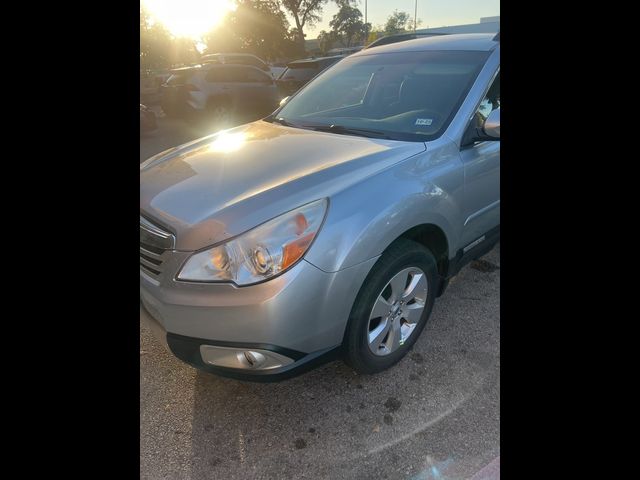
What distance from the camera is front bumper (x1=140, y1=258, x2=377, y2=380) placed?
165 centimetres

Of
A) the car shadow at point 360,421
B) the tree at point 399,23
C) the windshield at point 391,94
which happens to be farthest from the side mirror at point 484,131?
the tree at point 399,23

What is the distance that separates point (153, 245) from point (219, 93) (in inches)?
354

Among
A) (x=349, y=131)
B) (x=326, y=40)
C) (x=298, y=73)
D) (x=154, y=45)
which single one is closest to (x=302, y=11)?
(x=326, y=40)

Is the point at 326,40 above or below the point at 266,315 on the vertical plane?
above

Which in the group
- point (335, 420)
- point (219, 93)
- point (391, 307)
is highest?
point (219, 93)

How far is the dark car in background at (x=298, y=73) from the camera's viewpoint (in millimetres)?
10455

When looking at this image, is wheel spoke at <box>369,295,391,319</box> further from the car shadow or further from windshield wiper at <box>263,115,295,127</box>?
windshield wiper at <box>263,115,295,127</box>

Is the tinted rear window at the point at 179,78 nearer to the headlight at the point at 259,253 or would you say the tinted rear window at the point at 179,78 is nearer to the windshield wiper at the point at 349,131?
the windshield wiper at the point at 349,131

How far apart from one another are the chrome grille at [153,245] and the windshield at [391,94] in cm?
132

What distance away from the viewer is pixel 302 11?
30.1m

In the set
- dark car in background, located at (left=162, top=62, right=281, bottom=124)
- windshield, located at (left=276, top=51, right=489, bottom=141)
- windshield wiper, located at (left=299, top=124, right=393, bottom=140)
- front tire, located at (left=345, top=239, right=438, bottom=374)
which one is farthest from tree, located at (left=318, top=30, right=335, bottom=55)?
front tire, located at (left=345, top=239, right=438, bottom=374)

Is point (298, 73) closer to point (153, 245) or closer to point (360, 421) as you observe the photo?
point (153, 245)

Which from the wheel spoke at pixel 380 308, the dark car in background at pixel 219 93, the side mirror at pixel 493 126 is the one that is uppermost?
the dark car in background at pixel 219 93
